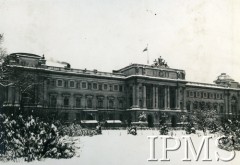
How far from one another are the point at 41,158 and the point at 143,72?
43575 mm

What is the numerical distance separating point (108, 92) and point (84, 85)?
515 cm

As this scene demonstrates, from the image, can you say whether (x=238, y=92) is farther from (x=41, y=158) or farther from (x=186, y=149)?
(x=41, y=158)

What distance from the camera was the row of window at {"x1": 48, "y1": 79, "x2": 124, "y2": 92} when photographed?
5375cm

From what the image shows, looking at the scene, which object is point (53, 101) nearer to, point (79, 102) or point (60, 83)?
point (60, 83)

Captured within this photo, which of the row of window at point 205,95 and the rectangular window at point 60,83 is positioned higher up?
the rectangular window at point 60,83

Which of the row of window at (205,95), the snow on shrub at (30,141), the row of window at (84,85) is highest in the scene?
the row of window at (84,85)

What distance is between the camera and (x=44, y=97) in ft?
168

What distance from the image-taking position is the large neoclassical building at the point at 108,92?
50.4 metres

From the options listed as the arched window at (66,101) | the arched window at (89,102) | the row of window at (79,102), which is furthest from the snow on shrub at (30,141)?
the arched window at (89,102)

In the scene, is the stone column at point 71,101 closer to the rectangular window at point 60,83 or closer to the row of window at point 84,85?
the row of window at point 84,85

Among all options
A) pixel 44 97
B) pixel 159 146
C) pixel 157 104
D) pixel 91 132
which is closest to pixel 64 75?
pixel 44 97

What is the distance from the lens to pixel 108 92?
5966cm

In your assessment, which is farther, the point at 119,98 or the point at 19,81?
the point at 119,98

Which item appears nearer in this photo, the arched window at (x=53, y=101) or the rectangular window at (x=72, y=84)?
the arched window at (x=53, y=101)
